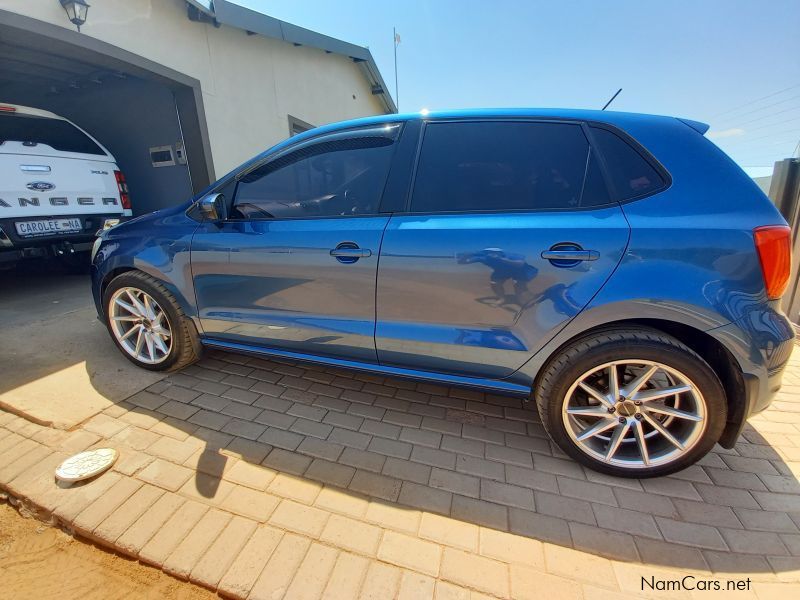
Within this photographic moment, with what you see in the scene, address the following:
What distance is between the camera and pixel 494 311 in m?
1.90

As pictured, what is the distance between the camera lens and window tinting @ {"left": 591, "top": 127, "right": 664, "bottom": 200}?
1.75m

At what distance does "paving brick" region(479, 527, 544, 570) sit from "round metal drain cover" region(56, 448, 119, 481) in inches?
76.4

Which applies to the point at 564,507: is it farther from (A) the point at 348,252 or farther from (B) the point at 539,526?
(A) the point at 348,252

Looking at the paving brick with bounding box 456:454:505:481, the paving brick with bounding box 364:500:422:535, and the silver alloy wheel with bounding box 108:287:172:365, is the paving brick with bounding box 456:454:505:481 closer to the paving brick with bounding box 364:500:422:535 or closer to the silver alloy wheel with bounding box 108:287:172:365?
the paving brick with bounding box 364:500:422:535

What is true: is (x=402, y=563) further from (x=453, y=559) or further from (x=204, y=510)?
(x=204, y=510)

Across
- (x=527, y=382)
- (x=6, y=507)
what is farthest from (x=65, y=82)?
(x=527, y=382)

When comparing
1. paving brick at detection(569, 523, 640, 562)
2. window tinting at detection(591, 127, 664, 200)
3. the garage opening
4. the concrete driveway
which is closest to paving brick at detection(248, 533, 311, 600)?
the concrete driveway

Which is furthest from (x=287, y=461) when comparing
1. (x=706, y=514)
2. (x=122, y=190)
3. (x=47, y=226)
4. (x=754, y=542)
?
(x=122, y=190)

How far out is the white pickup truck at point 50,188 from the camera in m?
4.09

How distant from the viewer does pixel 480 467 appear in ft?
6.55

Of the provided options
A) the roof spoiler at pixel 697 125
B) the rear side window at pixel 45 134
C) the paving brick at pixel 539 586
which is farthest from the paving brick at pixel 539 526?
the rear side window at pixel 45 134

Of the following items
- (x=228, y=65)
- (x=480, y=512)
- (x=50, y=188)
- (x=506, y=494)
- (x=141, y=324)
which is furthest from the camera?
(x=228, y=65)

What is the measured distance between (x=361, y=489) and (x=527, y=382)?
103 centimetres

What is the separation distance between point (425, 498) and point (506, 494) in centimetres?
41
